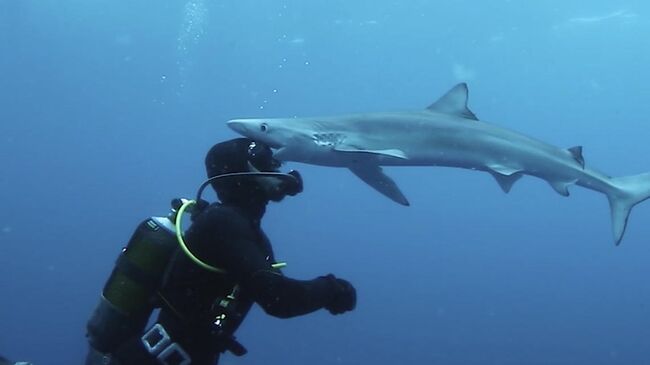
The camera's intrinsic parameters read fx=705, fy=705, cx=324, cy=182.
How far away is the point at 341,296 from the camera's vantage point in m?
3.71

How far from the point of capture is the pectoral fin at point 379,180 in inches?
333

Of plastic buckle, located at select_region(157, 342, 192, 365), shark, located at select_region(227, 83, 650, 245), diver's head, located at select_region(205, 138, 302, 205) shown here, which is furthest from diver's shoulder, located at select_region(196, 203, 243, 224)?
shark, located at select_region(227, 83, 650, 245)

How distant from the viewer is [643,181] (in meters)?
9.27

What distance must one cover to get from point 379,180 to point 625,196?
331 cm

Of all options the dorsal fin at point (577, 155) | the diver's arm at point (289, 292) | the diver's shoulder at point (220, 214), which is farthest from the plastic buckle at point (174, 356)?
the dorsal fin at point (577, 155)

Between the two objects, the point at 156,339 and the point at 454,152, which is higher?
the point at 454,152

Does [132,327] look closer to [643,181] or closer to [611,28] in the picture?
[643,181]

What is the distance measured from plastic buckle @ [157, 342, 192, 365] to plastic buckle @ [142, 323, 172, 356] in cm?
3

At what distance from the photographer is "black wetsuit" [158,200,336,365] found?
3.46 m

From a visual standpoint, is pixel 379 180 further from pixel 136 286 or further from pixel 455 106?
pixel 136 286

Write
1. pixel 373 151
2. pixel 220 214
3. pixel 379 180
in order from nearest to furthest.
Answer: pixel 220 214, pixel 373 151, pixel 379 180

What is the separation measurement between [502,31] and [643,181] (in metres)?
36.1

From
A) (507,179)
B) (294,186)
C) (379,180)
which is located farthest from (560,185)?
(294,186)

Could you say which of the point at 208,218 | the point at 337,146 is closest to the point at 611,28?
the point at 337,146
